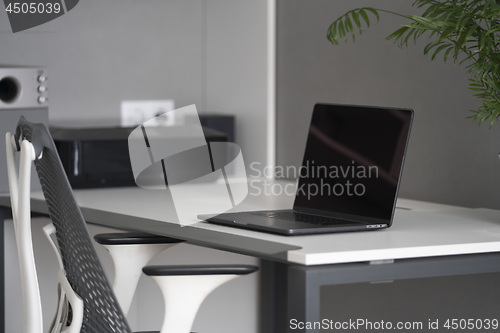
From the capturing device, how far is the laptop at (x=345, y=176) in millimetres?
2059

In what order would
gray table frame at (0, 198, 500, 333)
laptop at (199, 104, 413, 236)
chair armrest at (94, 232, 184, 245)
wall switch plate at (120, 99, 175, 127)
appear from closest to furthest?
gray table frame at (0, 198, 500, 333) → laptop at (199, 104, 413, 236) → chair armrest at (94, 232, 184, 245) → wall switch plate at (120, 99, 175, 127)

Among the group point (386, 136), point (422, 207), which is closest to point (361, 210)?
point (386, 136)

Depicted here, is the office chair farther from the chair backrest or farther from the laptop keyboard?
the laptop keyboard

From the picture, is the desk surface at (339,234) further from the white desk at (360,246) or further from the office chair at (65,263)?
the office chair at (65,263)

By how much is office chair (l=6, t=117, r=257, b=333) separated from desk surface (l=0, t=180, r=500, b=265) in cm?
10

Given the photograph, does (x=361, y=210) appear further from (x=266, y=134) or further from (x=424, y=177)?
(x=266, y=134)

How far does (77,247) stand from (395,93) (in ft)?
4.57

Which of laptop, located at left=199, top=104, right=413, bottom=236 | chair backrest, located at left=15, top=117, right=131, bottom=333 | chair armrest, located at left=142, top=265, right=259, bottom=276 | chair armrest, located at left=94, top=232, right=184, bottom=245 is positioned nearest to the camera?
chair backrest, located at left=15, top=117, right=131, bottom=333

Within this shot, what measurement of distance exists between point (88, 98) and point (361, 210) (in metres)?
1.40

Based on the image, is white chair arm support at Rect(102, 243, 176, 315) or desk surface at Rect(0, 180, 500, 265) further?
white chair arm support at Rect(102, 243, 176, 315)

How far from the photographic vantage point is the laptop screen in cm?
209

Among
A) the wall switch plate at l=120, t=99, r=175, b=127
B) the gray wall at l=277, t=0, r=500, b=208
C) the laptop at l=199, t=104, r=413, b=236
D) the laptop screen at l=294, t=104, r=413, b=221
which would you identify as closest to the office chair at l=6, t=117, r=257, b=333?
the laptop at l=199, t=104, r=413, b=236

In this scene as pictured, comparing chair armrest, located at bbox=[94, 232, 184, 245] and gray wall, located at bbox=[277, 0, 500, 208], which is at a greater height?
gray wall, located at bbox=[277, 0, 500, 208]

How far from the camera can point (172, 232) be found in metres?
2.05
